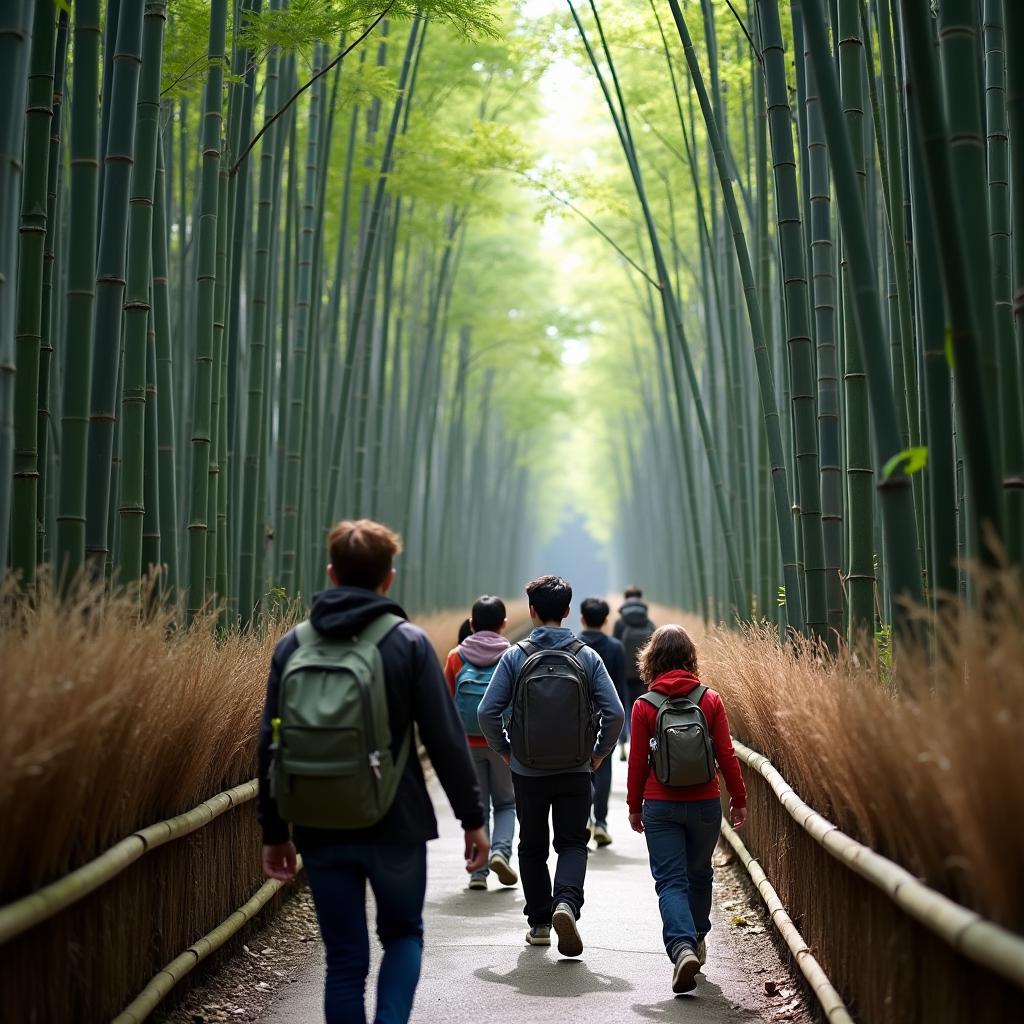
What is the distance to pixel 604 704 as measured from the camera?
4.16 metres

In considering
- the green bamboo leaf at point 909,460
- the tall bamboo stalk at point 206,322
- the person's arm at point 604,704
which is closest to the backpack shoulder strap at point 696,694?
the person's arm at point 604,704

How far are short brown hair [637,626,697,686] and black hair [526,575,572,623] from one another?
14.3 inches

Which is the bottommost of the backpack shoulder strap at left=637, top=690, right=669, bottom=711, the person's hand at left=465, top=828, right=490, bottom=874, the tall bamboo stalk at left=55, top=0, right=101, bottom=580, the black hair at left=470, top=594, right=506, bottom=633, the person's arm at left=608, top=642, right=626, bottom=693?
the person's hand at left=465, top=828, right=490, bottom=874

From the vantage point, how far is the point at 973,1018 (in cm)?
→ 205

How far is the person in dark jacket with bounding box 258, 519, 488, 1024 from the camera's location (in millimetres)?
2580

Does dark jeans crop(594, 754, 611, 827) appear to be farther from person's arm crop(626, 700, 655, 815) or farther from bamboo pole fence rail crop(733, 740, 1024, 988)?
bamboo pole fence rail crop(733, 740, 1024, 988)

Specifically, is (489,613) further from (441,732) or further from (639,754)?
(441,732)

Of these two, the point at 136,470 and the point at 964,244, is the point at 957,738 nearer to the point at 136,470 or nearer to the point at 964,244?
the point at 964,244

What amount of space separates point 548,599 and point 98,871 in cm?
191

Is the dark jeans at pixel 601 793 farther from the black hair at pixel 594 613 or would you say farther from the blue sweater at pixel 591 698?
the blue sweater at pixel 591 698

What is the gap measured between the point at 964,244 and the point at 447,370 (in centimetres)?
1758

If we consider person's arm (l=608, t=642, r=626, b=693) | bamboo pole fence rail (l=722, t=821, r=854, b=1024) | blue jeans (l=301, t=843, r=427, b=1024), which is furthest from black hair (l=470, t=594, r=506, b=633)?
blue jeans (l=301, t=843, r=427, b=1024)

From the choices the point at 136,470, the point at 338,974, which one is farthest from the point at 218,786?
the point at 338,974

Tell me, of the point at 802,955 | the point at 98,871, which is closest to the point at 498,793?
the point at 802,955
